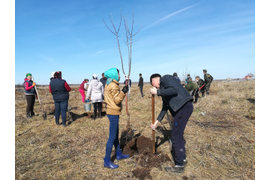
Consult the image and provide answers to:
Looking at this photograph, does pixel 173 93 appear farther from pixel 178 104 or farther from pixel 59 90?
pixel 59 90

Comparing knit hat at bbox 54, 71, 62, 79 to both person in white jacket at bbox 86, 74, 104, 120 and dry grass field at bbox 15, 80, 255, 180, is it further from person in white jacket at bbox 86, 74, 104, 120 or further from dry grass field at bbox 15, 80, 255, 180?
dry grass field at bbox 15, 80, 255, 180

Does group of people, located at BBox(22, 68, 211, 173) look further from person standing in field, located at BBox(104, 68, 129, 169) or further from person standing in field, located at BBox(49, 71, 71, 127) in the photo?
person standing in field, located at BBox(49, 71, 71, 127)

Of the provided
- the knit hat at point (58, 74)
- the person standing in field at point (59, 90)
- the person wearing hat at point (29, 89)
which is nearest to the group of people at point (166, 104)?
the person standing in field at point (59, 90)

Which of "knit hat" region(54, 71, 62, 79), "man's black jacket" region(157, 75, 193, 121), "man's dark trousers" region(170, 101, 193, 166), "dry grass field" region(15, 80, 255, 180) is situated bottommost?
"dry grass field" region(15, 80, 255, 180)

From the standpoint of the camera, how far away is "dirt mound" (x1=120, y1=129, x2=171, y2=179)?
9.06 feet

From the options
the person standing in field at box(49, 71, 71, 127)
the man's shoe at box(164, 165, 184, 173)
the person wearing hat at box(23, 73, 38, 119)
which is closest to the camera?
the man's shoe at box(164, 165, 184, 173)

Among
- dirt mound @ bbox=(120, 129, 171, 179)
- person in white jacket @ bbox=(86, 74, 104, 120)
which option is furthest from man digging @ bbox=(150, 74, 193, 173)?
person in white jacket @ bbox=(86, 74, 104, 120)

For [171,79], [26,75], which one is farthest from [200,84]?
[26,75]

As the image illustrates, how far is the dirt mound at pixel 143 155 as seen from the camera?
2.76 m

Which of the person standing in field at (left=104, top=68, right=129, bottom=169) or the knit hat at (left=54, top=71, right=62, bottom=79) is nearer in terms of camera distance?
the person standing in field at (left=104, top=68, right=129, bottom=169)

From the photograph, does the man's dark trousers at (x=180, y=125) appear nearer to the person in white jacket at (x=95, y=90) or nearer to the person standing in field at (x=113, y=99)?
the person standing in field at (x=113, y=99)

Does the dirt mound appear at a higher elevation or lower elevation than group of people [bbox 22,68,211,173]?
lower

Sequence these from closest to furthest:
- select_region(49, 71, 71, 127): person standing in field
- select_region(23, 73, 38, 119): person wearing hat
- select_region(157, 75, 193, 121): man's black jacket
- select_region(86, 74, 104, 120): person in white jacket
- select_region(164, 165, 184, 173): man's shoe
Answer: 1. select_region(157, 75, 193, 121): man's black jacket
2. select_region(164, 165, 184, 173): man's shoe
3. select_region(49, 71, 71, 127): person standing in field
4. select_region(86, 74, 104, 120): person in white jacket
5. select_region(23, 73, 38, 119): person wearing hat

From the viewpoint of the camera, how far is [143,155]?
10.7 ft
